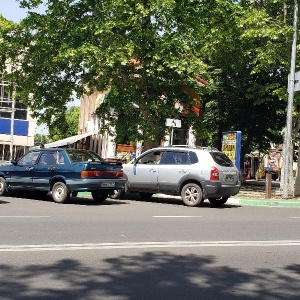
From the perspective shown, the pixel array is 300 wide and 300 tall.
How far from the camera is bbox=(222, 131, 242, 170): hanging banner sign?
21844mm

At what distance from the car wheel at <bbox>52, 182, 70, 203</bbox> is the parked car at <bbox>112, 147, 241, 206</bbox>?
8.23ft

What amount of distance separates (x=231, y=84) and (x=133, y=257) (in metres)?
27.0

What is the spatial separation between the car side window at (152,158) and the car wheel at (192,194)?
1.38 m

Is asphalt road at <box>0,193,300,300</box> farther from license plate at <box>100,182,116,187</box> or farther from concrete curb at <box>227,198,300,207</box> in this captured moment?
concrete curb at <box>227,198,300,207</box>

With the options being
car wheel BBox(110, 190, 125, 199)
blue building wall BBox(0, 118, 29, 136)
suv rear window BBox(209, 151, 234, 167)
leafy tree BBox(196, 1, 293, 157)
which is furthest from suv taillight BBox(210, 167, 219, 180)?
blue building wall BBox(0, 118, 29, 136)

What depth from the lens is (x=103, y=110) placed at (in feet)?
79.4

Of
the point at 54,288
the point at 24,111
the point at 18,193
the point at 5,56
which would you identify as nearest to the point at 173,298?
the point at 54,288

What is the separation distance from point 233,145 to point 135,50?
527cm

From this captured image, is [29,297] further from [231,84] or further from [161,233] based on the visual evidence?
[231,84]

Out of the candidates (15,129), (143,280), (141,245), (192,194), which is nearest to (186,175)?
(192,194)

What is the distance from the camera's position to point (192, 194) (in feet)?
56.4

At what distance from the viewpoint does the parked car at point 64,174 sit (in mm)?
15969

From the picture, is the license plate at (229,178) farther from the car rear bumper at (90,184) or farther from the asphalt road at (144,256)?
the asphalt road at (144,256)

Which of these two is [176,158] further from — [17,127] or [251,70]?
[17,127]
